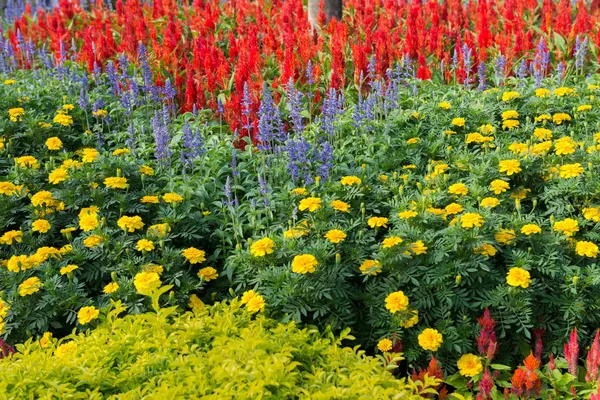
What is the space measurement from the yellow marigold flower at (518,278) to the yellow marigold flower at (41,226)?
7.95ft

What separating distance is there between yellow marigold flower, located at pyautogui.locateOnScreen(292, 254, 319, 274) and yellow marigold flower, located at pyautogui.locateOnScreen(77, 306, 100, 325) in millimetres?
941

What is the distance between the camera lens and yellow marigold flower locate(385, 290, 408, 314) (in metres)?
3.09

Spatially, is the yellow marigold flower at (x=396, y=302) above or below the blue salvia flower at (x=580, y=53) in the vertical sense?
below

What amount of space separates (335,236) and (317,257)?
138 mm

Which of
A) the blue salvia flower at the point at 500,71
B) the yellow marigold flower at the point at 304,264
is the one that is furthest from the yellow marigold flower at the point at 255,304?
the blue salvia flower at the point at 500,71

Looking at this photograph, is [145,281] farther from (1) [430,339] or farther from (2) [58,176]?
(1) [430,339]

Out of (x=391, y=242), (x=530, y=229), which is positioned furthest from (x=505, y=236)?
(x=391, y=242)

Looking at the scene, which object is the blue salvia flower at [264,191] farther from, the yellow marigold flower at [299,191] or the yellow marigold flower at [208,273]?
the yellow marigold flower at [208,273]

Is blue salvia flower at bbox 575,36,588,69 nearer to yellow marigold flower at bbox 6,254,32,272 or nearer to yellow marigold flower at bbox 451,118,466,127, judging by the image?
yellow marigold flower at bbox 451,118,466,127

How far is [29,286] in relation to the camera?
3.28m

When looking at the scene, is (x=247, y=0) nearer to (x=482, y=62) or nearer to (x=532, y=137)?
(x=482, y=62)

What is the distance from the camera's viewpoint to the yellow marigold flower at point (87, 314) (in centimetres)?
312

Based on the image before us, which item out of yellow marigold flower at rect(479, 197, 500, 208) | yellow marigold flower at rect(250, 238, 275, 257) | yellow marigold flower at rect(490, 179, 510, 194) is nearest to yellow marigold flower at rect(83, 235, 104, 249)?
yellow marigold flower at rect(250, 238, 275, 257)

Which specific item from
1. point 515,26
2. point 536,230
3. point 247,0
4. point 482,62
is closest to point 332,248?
point 536,230
